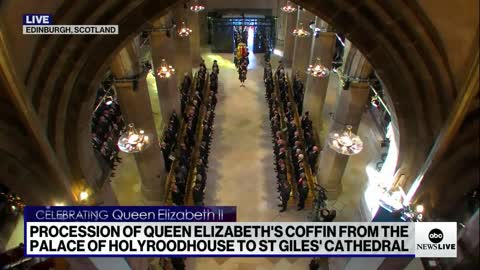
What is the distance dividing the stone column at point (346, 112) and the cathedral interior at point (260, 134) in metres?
0.04

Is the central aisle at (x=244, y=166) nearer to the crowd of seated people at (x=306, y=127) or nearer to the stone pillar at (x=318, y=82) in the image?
the crowd of seated people at (x=306, y=127)

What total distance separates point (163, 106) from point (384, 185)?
9115mm

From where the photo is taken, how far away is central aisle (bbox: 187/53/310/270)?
10328 mm

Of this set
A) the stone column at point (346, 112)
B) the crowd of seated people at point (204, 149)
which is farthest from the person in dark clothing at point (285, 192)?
the crowd of seated people at point (204, 149)

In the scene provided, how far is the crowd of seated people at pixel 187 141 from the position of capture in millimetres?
11406

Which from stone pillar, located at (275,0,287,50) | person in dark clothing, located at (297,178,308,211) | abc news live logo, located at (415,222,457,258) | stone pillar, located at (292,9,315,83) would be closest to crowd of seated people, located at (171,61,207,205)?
person in dark clothing, located at (297,178,308,211)

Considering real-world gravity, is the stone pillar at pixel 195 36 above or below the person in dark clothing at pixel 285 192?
above

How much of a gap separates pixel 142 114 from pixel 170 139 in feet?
9.80

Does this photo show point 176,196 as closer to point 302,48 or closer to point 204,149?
point 204,149

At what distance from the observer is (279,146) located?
1323 cm

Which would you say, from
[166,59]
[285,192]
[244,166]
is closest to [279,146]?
[244,166]

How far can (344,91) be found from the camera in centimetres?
1022

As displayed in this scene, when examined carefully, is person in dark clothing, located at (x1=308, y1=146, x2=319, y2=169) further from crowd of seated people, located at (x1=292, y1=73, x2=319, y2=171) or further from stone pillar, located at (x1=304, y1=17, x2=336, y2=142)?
stone pillar, located at (x1=304, y1=17, x2=336, y2=142)

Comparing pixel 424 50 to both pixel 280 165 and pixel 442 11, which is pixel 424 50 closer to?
pixel 442 11
